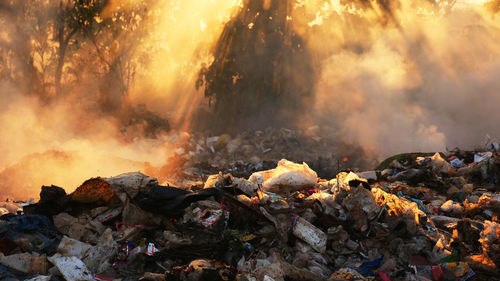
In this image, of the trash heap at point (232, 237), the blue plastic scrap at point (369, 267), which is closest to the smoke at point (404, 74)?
the trash heap at point (232, 237)

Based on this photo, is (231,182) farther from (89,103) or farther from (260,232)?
(89,103)

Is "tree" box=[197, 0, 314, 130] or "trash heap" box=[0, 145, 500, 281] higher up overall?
"tree" box=[197, 0, 314, 130]

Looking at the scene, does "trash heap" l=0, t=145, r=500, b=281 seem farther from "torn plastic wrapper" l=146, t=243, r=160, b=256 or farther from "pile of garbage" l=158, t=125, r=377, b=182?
"pile of garbage" l=158, t=125, r=377, b=182

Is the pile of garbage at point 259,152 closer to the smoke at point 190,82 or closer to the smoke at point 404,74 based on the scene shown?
the smoke at point 190,82

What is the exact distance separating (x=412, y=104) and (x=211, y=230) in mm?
A: 9129

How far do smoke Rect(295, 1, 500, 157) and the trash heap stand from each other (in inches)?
237

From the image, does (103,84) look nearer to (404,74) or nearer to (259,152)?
(259,152)

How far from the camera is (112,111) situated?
14.6 meters

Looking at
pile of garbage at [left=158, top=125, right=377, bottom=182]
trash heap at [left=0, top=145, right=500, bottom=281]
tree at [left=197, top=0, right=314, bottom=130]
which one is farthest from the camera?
tree at [left=197, top=0, right=314, bottom=130]

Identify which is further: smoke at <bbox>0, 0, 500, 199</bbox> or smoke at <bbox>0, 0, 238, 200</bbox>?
smoke at <bbox>0, 0, 238, 200</bbox>

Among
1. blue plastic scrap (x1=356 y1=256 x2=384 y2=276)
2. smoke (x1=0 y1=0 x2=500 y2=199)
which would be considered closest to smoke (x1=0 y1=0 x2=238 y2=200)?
smoke (x1=0 y1=0 x2=500 y2=199)

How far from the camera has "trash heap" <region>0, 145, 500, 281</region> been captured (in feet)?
9.12

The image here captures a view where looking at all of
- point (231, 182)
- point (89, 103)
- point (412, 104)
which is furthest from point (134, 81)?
point (231, 182)

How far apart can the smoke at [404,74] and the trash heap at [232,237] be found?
19.8 ft
